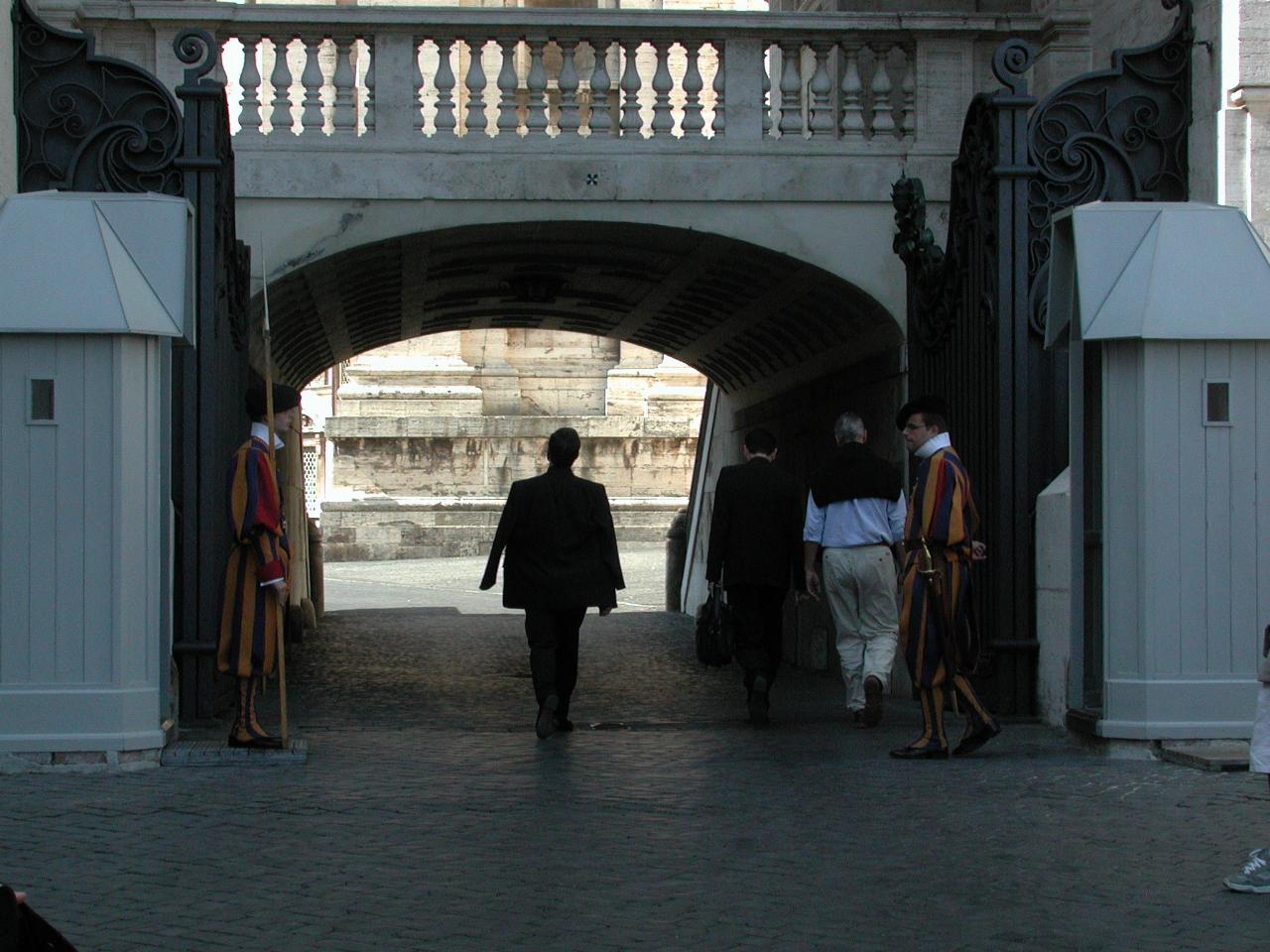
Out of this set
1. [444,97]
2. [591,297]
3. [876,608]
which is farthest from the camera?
[591,297]

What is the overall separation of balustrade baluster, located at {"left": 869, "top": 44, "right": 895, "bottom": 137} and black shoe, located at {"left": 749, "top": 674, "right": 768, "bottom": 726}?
160 inches

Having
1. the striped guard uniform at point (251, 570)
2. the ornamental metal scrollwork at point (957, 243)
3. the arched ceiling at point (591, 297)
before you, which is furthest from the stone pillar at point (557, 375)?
the striped guard uniform at point (251, 570)

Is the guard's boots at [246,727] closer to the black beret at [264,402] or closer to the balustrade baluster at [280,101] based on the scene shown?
the black beret at [264,402]

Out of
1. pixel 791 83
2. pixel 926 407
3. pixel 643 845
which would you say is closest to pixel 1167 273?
pixel 926 407

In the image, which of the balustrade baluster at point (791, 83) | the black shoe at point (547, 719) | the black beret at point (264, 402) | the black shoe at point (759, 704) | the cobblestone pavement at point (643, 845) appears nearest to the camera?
the cobblestone pavement at point (643, 845)

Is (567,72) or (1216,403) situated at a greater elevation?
(567,72)

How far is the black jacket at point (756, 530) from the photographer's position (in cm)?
1105

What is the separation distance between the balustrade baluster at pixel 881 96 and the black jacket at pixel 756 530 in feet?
10.0

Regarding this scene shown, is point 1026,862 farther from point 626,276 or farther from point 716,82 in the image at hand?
point 626,276

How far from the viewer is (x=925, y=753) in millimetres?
9109

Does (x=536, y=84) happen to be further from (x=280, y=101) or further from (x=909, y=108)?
(x=909, y=108)

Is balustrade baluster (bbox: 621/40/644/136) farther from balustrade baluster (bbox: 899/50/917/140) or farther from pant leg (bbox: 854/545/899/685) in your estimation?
pant leg (bbox: 854/545/899/685)

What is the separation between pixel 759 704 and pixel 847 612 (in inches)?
26.9

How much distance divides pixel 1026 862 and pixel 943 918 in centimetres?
87
